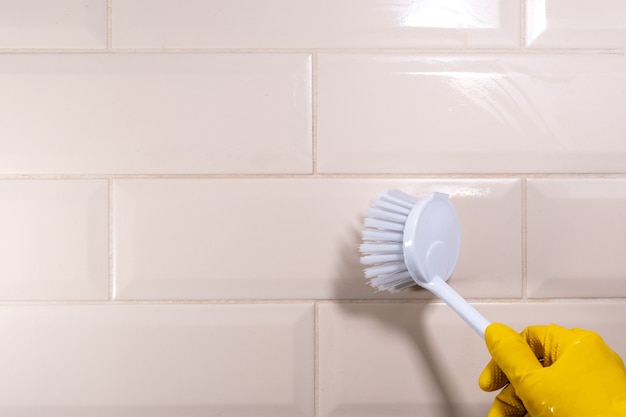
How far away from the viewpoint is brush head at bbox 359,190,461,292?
605mm

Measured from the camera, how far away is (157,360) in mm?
683

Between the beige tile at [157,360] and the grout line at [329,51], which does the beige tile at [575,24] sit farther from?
the beige tile at [157,360]

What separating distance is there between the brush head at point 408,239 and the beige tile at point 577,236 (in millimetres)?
122

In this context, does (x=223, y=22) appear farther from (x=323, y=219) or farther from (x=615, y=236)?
(x=615, y=236)

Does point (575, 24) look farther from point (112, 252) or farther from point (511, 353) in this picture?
point (112, 252)

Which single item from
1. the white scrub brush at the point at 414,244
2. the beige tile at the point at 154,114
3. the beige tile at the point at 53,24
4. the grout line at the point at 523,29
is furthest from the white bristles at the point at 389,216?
the beige tile at the point at 53,24

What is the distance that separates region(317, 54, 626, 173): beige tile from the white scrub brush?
0.26 feet

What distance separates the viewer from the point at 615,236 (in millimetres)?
692

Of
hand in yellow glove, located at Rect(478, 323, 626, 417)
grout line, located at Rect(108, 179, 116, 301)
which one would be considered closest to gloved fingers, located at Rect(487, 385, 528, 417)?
hand in yellow glove, located at Rect(478, 323, 626, 417)

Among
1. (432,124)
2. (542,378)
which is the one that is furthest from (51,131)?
(542,378)

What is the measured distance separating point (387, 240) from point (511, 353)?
0.55 ft

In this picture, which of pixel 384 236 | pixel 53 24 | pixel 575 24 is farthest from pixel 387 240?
pixel 53 24

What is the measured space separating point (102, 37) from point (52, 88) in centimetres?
9

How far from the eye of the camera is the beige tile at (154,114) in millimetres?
688
